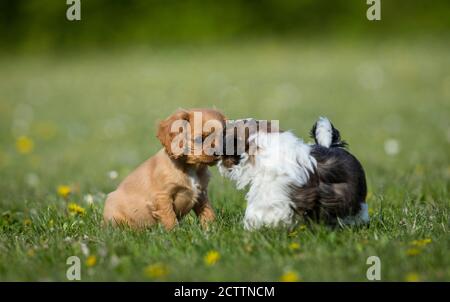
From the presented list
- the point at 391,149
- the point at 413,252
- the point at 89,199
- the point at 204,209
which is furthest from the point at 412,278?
the point at 391,149

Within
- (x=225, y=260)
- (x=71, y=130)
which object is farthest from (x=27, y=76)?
(x=225, y=260)

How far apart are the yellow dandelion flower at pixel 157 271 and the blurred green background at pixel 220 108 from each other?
0.02 m

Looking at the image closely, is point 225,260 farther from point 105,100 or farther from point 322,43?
point 322,43

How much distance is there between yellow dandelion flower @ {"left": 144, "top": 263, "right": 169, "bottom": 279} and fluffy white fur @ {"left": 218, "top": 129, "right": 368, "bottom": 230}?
67cm

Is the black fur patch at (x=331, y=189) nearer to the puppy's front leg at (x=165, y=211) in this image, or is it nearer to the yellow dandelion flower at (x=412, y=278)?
the yellow dandelion flower at (x=412, y=278)

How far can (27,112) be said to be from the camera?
11.8 meters

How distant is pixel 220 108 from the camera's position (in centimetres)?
970

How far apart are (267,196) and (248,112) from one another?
20.4 feet

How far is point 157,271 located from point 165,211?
955mm

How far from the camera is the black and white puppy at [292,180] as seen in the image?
375 cm

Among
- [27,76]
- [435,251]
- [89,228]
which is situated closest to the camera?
[435,251]

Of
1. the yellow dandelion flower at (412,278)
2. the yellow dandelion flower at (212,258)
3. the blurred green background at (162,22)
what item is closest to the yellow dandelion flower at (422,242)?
the yellow dandelion flower at (412,278)

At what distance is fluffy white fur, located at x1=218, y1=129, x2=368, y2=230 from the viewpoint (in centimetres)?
375

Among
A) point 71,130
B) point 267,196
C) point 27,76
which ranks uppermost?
point 27,76
